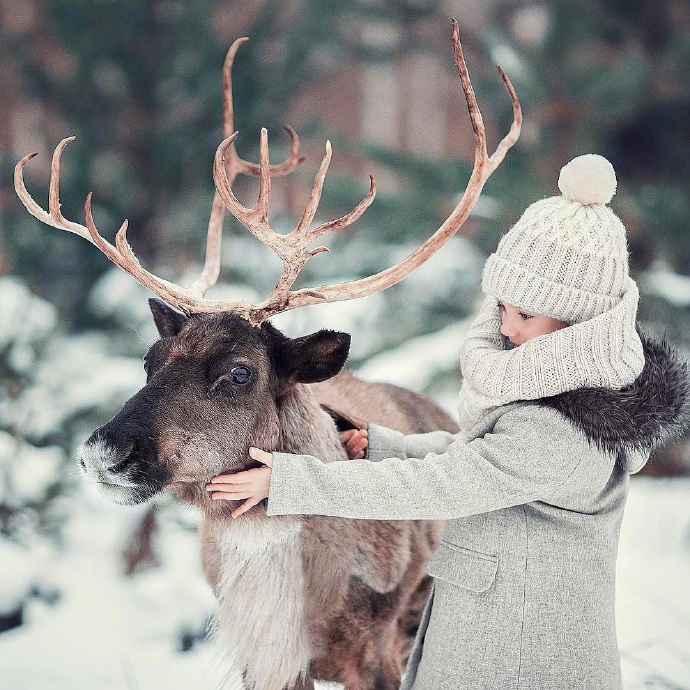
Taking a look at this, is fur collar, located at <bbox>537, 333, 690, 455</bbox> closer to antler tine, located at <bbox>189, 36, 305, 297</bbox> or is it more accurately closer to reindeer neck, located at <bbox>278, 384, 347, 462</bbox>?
reindeer neck, located at <bbox>278, 384, 347, 462</bbox>

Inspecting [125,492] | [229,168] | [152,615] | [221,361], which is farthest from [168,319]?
[152,615]

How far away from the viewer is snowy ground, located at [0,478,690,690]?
3.09 m

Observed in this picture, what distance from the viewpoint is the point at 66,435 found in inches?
161

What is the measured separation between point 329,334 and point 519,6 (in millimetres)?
6007

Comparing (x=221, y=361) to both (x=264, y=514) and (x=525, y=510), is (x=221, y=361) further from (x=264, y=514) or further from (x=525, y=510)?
(x=525, y=510)

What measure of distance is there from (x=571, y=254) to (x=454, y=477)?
525 mm

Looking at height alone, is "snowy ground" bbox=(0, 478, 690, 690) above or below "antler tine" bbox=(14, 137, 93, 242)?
below

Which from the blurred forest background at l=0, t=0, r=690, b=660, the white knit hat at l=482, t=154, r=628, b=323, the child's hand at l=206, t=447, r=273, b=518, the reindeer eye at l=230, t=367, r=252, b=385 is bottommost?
the blurred forest background at l=0, t=0, r=690, b=660

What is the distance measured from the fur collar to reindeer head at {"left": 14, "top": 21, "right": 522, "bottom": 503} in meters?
0.55

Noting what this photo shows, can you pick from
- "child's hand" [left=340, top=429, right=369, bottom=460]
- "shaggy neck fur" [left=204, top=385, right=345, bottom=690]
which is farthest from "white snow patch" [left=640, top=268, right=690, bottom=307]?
"shaggy neck fur" [left=204, top=385, right=345, bottom=690]

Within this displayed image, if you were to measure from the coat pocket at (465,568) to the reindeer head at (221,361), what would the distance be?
1.61 feet

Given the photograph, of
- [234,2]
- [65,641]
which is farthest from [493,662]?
[234,2]

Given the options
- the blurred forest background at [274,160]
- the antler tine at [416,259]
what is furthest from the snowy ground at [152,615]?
the antler tine at [416,259]

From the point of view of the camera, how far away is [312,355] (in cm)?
199
